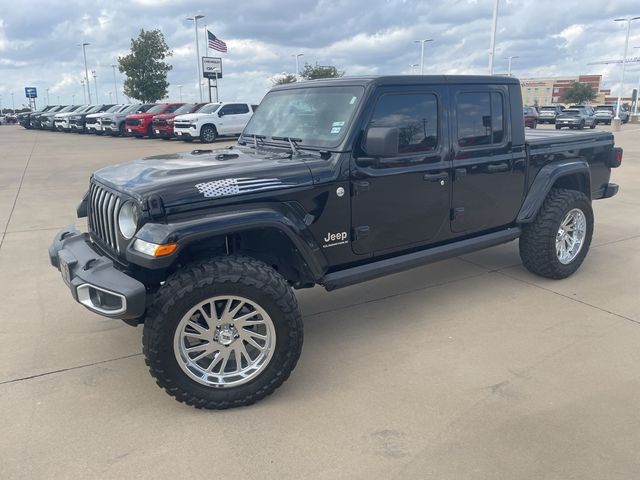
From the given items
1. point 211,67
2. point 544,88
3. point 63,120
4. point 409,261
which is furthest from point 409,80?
point 544,88

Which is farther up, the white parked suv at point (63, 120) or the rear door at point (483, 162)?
the white parked suv at point (63, 120)

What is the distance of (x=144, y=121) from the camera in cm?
2498

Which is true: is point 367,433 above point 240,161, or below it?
below

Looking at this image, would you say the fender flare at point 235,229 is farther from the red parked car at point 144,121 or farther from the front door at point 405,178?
the red parked car at point 144,121

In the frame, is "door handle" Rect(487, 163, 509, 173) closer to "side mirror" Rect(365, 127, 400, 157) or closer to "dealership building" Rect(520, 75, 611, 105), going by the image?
"side mirror" Rect(365, 127, 400, 157)

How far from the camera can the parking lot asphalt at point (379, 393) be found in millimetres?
2604

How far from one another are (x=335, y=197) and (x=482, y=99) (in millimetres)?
1777

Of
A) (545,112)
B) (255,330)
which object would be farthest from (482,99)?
(545,112)

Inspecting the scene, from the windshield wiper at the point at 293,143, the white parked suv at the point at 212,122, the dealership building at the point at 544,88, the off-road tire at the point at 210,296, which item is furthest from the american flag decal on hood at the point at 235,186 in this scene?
the dealership building at the point at 544,88

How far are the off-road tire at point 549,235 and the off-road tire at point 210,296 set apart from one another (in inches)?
110

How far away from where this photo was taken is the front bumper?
2785 millimetres

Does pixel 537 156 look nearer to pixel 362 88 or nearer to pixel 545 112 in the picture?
pixel 362 88

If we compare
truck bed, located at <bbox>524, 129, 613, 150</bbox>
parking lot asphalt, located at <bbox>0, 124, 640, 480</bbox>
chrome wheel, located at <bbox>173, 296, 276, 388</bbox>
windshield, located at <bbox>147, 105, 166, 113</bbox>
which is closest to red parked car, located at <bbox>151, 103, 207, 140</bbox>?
windshield, located at <bbox>147, 105, 166, 113</bbox>

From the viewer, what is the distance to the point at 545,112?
37906 mm
